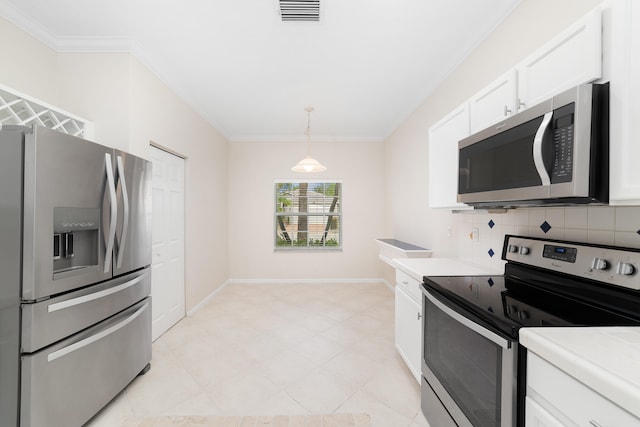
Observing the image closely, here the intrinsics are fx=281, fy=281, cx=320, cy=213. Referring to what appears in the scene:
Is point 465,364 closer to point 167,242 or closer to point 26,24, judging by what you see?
point 167,242

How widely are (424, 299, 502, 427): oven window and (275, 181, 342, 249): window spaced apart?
372 centimetres

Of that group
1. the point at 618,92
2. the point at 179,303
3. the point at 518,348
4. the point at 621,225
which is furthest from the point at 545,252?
the point at 179,303

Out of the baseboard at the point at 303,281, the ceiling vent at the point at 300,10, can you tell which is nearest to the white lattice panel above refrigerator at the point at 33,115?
the ceiling vent at the point at 300,10

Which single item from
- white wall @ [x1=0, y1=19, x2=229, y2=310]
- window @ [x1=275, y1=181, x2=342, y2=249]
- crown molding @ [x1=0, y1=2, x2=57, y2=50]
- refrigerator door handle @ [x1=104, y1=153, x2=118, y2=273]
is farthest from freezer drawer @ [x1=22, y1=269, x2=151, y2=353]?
window @ [x1=275, y1=181, x2=342, y2=249]

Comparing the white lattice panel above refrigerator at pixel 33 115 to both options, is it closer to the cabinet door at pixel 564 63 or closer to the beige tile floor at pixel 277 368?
the beige tile floor at pixel 277 368

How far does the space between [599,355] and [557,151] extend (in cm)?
74

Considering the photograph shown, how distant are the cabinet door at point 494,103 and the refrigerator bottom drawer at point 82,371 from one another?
9.05 feet

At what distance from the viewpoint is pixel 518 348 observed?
1052mm

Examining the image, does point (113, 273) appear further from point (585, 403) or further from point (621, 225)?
point (621, 225)

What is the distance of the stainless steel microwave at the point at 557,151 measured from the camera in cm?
102

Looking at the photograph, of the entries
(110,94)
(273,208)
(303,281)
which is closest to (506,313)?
(110,94)

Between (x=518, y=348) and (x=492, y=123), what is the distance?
1230mm

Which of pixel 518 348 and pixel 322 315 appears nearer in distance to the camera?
pixel 518 348

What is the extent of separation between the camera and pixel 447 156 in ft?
7.16
